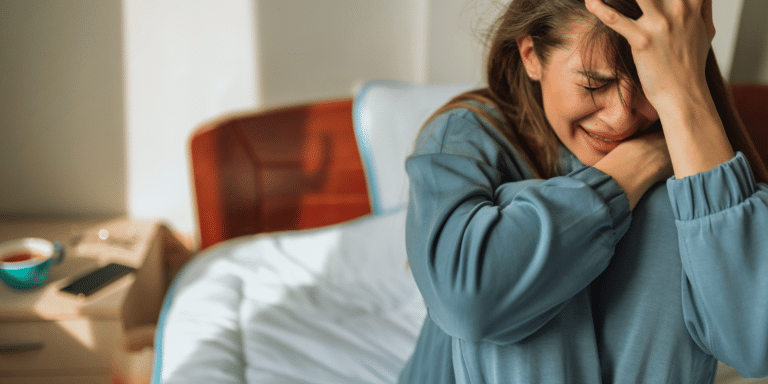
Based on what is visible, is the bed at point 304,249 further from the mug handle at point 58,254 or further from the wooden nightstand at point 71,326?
the mug handle at point 58,254

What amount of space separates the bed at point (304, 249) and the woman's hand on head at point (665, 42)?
666 mm

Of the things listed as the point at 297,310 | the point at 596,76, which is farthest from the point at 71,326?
the point at 596,76

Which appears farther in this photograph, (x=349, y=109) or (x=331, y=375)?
(x=349, y=109)

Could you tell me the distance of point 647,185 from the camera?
0.64m

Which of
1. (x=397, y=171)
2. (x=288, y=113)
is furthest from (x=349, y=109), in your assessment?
(x=397, y=171)

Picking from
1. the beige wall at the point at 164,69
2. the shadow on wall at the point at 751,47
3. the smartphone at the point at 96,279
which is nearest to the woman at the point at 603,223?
the beige wall at the point at 164,69

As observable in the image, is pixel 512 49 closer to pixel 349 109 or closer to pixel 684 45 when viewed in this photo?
pixel 684 45

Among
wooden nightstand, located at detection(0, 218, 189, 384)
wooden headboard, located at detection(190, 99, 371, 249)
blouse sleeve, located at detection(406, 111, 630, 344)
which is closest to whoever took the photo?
blouse sleeve, located at detection(406, 111, 630, 344)

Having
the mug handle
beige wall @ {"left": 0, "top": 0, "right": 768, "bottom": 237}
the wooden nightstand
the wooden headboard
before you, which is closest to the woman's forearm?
beige wall @ {"left": 0, "top": 0, "right": 768, "bottom": 237}

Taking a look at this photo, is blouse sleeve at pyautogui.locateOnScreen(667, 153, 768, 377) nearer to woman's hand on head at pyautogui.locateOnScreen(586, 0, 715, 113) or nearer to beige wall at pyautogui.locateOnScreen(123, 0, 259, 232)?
woman's hand on head at pyautogui.locateOnScreen(586, 0, 715, 113)

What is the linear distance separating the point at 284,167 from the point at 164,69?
1.55ft

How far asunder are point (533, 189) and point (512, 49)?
257 millimetres

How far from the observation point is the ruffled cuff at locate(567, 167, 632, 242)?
595 millimetres

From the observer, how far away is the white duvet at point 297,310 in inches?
39.6
